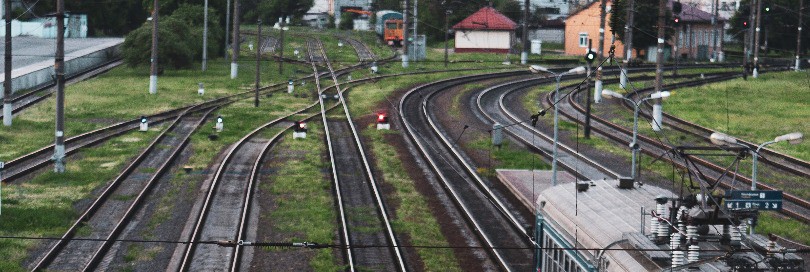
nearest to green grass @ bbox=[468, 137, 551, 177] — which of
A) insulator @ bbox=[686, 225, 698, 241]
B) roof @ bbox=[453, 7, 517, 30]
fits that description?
insulator @ bbox=[686, 225, 698, 241]

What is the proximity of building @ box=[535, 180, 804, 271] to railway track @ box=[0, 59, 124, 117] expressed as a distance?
38.8 m

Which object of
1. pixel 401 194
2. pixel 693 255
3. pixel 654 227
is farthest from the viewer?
pixel 401 194

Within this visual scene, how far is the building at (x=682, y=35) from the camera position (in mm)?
97438

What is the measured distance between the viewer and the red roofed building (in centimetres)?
10025

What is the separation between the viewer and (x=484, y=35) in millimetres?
100625

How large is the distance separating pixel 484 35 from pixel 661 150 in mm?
56421

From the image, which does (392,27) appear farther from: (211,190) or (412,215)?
(412,215)

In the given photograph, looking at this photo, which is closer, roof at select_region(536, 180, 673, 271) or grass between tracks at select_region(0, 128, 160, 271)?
roof at select_region(536, 180, 673, 271)

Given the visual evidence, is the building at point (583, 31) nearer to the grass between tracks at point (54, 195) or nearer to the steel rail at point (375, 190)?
the steel rail at point (375, 190)

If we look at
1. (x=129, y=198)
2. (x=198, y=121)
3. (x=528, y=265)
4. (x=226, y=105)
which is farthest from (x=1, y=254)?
(x=226, y=105)

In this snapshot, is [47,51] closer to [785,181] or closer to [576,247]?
[785,181]

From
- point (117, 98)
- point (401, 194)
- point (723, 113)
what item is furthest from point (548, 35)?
point (401, 194)

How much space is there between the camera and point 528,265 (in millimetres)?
26672

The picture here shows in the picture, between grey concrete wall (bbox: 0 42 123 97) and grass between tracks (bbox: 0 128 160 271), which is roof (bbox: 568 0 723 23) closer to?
grey concrete wall (bbox: 0 42 123 97)
